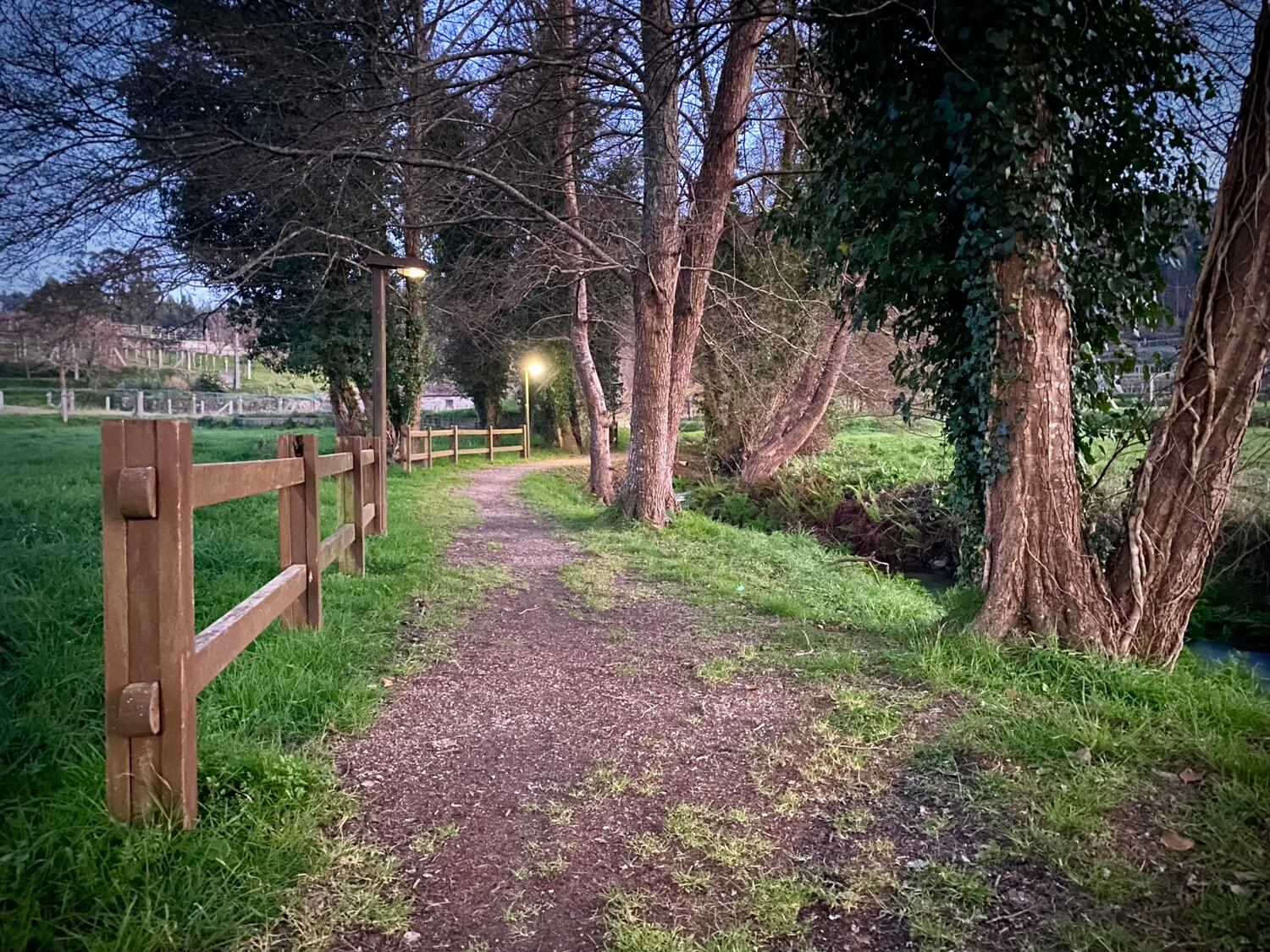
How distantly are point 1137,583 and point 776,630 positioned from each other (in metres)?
2.17

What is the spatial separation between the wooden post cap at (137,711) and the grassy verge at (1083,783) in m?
2.30

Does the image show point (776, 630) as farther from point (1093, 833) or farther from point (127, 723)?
point (127, 723)

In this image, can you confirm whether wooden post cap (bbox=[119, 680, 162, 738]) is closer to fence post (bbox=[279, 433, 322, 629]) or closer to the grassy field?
fence post (bbox=[279, 433, 322, 629])

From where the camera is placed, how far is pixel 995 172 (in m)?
3.99

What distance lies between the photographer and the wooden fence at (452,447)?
18500 mm

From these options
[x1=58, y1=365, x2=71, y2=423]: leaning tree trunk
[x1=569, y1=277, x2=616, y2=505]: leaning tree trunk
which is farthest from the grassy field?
[x1=569, y1=277, x2=616, y2=505]: leaning tree trunk

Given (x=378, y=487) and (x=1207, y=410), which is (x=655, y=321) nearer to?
(x=378, y=487)

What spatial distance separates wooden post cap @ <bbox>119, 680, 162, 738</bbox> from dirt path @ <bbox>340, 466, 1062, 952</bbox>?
805mm

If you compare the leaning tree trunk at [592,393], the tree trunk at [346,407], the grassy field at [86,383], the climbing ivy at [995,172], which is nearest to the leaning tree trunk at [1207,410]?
the climbing ivy at [995,172]

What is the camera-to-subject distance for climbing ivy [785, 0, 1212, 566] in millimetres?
3984

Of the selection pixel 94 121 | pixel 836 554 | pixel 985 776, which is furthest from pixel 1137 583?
pixel 94 121

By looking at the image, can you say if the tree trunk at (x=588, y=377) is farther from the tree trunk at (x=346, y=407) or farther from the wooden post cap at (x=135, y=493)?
the wooden post cap at (x=135, y=493)

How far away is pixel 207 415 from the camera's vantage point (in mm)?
5539

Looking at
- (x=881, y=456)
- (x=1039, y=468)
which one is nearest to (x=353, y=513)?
(x=1039, y=468)
